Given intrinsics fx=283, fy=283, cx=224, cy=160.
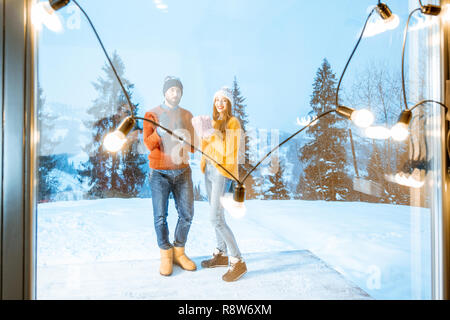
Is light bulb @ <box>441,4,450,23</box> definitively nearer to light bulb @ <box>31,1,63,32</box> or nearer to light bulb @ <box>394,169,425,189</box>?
light bulb @ <box>394,169,425,189</box>

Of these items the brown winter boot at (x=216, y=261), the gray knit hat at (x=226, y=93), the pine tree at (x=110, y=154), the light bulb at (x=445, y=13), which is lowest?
the brown winter boot at (x=216, y=261)

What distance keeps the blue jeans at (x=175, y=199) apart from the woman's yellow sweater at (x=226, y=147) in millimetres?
Answer: 107

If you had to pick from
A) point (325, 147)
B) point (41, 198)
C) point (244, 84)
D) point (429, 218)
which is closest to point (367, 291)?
point (429, 218)

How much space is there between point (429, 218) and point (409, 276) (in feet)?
0.97

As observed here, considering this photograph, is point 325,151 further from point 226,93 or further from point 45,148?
point 45,148

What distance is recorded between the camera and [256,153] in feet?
4.24

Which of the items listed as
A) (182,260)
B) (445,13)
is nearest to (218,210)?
(182,260)

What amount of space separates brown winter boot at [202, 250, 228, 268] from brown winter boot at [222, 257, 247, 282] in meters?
0.03

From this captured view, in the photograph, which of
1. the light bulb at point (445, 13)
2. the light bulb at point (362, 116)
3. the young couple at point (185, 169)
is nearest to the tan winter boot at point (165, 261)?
the young couple at point (185, 169)

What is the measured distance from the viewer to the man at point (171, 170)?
48.4 inches

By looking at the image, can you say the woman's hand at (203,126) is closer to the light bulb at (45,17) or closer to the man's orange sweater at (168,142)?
the man's orange sweater at (168,142)

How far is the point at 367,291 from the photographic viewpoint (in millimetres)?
1322

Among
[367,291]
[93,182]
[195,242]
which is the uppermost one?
[93,182]

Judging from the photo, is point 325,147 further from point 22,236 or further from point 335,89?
point 22,236
